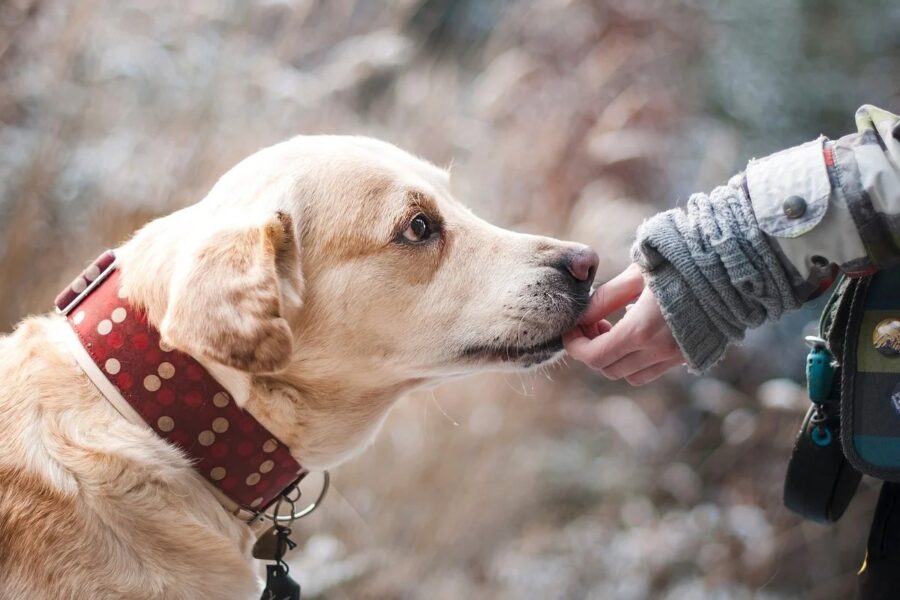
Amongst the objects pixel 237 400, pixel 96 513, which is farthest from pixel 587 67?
pixel 96 513

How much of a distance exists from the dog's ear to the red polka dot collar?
3.8 inches

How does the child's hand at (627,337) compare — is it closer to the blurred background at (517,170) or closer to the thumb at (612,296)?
the thumb at (612,296)

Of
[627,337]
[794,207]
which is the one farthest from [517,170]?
[794,207]

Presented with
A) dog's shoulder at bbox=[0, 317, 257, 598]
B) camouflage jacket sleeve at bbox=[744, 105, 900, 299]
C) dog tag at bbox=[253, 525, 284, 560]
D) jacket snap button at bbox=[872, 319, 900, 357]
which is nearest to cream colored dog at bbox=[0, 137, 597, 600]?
dog's shoulder at bbox=[0, 317, 257, 598]

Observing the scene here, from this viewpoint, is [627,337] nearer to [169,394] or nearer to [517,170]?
[169,394]

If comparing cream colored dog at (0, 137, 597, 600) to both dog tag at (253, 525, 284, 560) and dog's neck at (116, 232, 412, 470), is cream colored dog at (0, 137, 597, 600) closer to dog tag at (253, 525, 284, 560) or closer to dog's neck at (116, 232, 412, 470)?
dog's neck at (116, 232, 412, 470)

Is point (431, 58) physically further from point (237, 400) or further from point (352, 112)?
point (237, 400)

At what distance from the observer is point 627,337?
58.6 inches

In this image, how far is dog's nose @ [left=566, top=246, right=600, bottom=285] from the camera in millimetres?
1661

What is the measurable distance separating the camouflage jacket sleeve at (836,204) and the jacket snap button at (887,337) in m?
0.11

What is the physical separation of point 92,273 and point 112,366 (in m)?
0.27

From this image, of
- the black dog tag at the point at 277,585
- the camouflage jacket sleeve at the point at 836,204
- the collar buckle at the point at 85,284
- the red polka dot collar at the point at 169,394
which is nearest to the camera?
the camouflage jacket sleeve at the point at 836,204

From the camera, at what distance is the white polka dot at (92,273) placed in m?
1.55

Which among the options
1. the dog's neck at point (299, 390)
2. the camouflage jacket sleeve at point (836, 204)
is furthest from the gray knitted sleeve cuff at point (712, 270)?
the dog's neck at point (299, 390)
